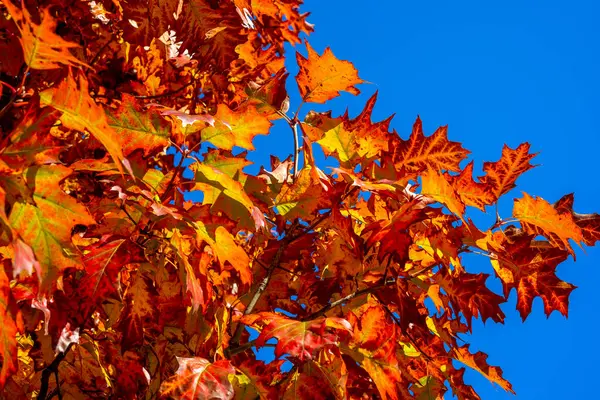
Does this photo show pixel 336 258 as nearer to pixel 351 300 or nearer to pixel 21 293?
pixel 351 300

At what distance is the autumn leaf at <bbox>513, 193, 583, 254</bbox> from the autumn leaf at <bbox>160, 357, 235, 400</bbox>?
102 centimetres

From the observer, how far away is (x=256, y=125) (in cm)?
186

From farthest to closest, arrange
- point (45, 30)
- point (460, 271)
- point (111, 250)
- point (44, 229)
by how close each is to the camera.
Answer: point (460, 271) < point (111, 250) < point (44, 229) < point (45, 30)

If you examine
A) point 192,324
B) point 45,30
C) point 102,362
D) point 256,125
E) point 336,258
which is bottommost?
point 102,362

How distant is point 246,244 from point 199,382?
1.02 m

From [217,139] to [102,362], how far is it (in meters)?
1.03

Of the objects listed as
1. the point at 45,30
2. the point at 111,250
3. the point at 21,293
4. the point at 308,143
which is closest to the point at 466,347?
the point at 308,143

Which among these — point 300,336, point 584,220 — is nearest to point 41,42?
point 300,336

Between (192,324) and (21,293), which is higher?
(192,324)

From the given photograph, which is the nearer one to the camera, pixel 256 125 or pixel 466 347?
pixel 256 125

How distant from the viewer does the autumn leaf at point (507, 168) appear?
6.38 feet

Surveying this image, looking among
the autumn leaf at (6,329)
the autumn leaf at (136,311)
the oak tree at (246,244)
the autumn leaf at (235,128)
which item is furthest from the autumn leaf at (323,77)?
the autumn leaf at (6,329)

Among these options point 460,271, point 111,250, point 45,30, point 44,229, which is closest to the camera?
point 45,30

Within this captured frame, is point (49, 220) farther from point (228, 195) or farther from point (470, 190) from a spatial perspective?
point (470, 190)
